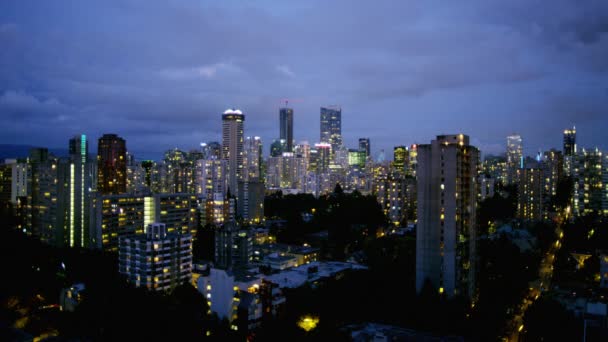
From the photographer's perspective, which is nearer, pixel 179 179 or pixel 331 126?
pixel 179 179

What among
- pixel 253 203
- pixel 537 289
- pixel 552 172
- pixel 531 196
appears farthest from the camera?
pixel 552 172

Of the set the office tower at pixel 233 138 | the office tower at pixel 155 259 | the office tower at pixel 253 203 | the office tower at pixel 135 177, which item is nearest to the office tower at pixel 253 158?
the office tower at pixel 233 138

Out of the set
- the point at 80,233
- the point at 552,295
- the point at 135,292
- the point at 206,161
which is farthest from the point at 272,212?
the point at 552,295

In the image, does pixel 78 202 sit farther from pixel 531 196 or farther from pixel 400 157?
pixel 400 157

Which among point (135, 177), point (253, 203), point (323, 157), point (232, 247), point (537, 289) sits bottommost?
point (537, 289)

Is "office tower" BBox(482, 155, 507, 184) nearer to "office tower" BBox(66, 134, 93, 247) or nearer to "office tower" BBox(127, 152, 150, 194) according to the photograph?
"office tower" BBox(127, 152, 150, 194)

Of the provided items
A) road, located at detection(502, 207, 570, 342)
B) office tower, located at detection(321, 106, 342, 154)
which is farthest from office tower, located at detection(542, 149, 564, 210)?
office tower, located at detection(321, 106, 342, 154)

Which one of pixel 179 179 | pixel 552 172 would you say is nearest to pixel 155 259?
pixel 179 179
